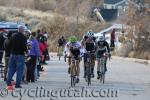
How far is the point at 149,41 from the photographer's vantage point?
52250 mm

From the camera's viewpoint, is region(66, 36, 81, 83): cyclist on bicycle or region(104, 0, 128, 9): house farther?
region(104, 0, 128, 9): house

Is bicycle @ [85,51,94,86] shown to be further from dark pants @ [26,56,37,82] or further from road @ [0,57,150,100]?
dark pants @ [26,56,37,82]

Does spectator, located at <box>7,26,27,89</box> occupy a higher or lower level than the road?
higher

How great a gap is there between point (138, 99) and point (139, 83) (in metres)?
6.35

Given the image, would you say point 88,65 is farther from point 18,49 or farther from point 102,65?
point 18,49

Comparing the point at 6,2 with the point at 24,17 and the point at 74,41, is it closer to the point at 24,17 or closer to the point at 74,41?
the point at 24,17

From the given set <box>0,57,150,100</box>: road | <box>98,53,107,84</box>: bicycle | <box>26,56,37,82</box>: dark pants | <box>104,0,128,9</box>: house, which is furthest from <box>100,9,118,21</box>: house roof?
<box>26,56,37,82</box>: dark pants

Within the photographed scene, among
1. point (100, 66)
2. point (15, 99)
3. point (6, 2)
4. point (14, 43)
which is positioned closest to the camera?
point (15, 99)

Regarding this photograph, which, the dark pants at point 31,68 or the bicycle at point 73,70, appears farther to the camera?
the dark pants at point 31,68

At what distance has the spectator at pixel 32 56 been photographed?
22.6 m

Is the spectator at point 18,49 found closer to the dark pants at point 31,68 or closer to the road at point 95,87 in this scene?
the road at point 95,87

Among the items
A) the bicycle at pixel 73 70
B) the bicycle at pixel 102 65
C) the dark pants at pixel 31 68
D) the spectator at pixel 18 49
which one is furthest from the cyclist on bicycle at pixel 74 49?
the spectator at pixel 18 49

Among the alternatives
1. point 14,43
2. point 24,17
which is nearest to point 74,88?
point 14,43

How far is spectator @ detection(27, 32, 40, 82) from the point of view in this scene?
22.6 meters
